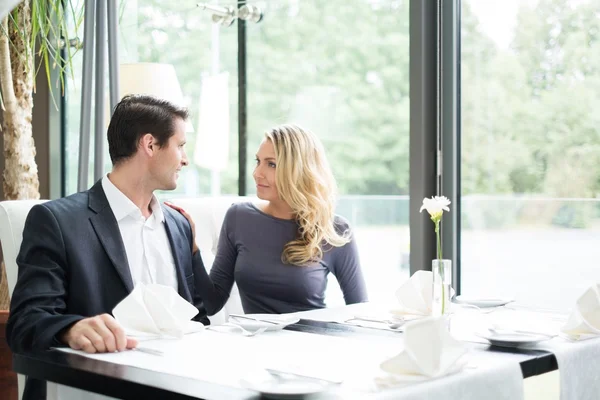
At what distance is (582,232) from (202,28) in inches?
92.2

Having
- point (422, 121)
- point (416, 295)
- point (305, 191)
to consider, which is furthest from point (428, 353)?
point (422, 121)

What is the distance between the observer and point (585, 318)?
6.24 ft

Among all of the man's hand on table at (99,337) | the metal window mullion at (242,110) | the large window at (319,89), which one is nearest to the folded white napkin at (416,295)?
the man's hand on table at (99,337)

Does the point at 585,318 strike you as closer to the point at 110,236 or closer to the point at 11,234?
the point at 110,236

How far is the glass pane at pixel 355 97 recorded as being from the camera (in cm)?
362

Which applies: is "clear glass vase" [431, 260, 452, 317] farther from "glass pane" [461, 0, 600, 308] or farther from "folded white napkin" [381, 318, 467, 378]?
"glass pane" [461, 0, 600, 308]

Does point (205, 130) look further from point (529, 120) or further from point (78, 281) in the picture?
point (78, 281)

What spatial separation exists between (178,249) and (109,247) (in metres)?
0.27

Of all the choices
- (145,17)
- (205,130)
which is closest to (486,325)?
(205,130)

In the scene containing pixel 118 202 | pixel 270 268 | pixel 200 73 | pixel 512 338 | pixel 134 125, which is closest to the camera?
pixel 512 338

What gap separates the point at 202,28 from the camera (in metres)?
4.45

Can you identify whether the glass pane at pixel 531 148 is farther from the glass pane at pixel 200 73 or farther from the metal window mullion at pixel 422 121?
the glass pane at pixel 200 73

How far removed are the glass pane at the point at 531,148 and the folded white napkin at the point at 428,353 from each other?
5.73 ft

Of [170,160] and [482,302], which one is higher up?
[170,160]
